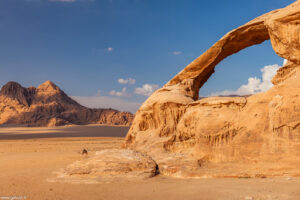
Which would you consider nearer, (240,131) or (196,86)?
(240,131)

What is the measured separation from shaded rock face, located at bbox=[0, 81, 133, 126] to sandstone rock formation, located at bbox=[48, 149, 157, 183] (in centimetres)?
5903

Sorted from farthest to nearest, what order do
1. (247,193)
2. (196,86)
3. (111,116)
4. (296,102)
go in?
1. (111,116)
2. (196,86)
3. (296,102)
4. (247,193)

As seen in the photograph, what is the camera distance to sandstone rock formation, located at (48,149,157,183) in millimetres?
7312

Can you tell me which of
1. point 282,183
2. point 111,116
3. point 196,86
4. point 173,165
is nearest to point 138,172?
point 173,165

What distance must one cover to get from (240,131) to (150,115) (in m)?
4.33

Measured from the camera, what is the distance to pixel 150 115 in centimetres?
1105

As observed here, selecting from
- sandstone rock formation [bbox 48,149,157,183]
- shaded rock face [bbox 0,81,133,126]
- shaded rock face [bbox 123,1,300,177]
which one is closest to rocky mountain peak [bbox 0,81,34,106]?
shaded rock face [bbox 0,81,133,126]

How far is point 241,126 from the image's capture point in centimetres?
751

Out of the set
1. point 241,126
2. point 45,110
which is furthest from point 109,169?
point 45,110

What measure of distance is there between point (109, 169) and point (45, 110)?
69.0m

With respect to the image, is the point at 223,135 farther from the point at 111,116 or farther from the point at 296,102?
the point at 111,116

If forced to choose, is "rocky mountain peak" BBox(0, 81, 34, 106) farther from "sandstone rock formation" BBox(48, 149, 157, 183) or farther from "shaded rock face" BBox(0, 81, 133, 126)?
"sandstone rock formation" BBox(48, 149, 157, 183)

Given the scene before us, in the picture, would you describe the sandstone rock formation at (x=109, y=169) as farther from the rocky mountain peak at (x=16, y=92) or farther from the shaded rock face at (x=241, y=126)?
the rocky mountain peak at (x=16, y=92)

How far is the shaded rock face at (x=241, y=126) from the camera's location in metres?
6.87
